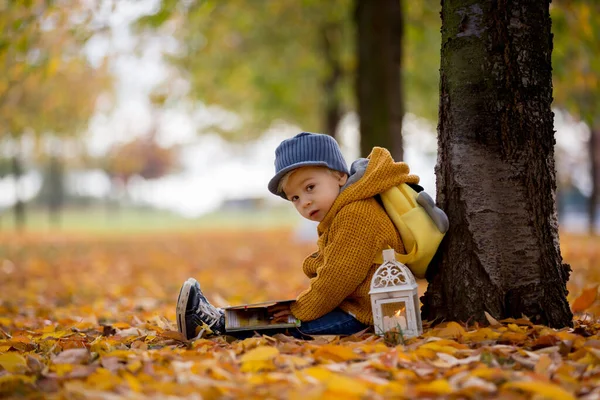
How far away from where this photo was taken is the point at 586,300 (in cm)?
384

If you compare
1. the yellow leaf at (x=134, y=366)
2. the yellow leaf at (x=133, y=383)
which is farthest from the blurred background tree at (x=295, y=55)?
the yellow leaf at (x=133, y=383)

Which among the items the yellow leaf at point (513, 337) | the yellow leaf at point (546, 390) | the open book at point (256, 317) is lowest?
the yellow leaf at point (546, 390)

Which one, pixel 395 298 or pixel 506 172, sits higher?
pixel 506 172

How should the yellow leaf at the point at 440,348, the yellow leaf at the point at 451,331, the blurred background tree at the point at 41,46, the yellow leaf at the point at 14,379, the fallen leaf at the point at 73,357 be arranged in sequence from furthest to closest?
the blurred background tree at the point at 41,46
the yellow leaf at the point at 451,331
the fallen leaf at the point at 73,357
the yellow leaf at the point at 440,348
the yellow leaf at the point at 14,379

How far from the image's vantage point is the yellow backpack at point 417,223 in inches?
121

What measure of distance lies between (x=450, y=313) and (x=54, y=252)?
11.6 metres

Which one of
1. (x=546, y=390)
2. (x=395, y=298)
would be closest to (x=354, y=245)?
(x=395, y=298)

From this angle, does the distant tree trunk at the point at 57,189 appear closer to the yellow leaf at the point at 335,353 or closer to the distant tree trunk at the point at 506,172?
the distant tree trunk at the point at 506,172

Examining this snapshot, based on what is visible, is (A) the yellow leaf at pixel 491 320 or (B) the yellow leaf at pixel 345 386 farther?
(A) the yellow leaf at pixel 491 320

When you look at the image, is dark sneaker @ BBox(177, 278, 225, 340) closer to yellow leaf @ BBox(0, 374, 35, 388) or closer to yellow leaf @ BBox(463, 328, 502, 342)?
yellow leaf @ BBox(0, 374, 35, 388)

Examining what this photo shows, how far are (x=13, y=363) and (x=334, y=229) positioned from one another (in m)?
1.54

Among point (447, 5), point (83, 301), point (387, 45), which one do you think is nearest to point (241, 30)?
point (387, 45)

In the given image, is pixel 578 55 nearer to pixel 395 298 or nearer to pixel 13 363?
pixel 395 298

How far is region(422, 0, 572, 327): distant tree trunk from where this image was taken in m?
3.00
